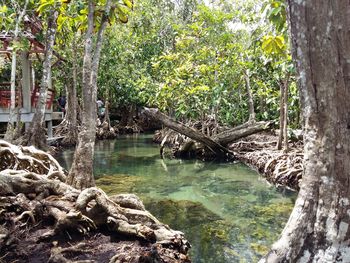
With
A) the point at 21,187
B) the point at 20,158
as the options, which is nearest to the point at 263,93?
the point at 20,158

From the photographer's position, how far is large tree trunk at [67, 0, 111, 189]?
6531 mm

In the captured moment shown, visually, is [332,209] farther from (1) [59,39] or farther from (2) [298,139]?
(1) [59,39]

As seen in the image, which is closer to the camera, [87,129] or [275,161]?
[87,129]

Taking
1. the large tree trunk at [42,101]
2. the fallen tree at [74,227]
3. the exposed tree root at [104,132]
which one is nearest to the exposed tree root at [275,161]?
the fallen tree at [74,227]

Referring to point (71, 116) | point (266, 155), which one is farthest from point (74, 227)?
point (71, 116)

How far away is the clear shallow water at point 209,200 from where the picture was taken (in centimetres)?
593

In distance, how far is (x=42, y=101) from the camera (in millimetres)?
11492

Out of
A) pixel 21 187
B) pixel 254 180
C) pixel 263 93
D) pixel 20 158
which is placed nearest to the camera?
pixel 21 187

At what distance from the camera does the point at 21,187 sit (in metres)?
5.42

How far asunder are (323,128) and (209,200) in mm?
6466

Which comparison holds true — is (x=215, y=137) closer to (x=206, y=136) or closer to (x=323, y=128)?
(x=206, y=136)

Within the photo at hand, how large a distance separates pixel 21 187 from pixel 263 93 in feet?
36.0

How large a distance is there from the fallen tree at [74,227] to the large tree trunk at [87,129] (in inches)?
33.3

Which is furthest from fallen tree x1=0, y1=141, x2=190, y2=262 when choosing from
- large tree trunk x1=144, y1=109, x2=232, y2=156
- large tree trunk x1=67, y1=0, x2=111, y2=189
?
large tree trunk x1=144, y1=109, x2=232, y2=156
